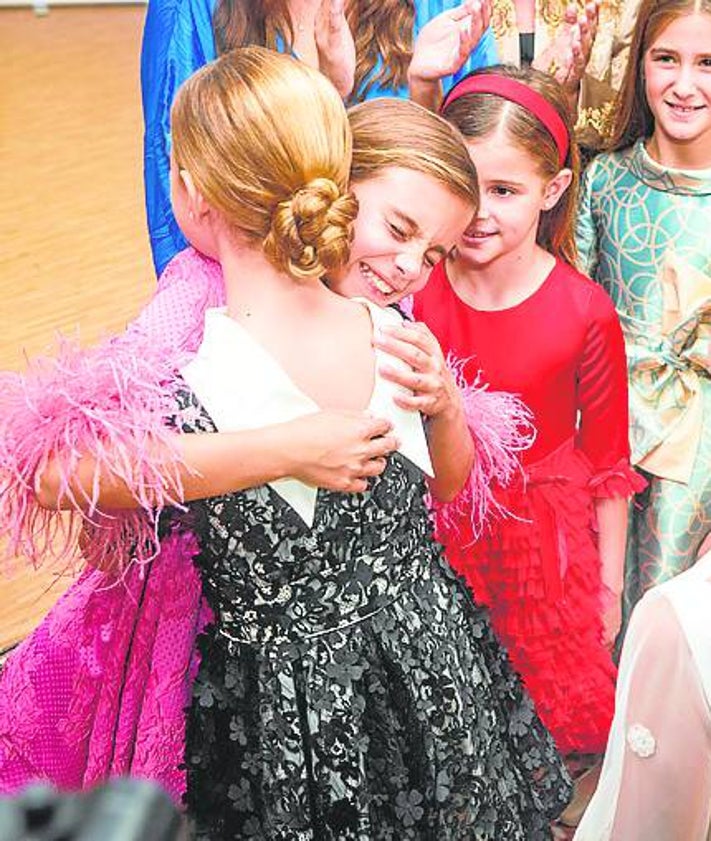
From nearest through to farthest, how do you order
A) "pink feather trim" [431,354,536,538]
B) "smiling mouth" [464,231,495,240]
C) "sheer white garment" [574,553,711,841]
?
"sheer white garment" [574,553,711,841]
"pink feather trim" [431,354,536,538]
"smiling mouth" [464,231,495,240]

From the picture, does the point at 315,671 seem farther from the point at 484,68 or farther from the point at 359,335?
the point at 484,68

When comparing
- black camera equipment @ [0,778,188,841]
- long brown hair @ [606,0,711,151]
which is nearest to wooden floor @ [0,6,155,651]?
long brown hair @ [606,0,711,151]

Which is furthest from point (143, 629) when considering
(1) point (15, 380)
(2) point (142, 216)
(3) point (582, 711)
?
(2) point (142, 216)

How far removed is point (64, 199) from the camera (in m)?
5.36

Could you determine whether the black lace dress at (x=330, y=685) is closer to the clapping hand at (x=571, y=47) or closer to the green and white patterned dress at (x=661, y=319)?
the green and white patterned dress at (x=661, y=319)

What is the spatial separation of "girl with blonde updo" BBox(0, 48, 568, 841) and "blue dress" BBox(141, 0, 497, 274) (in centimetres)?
53

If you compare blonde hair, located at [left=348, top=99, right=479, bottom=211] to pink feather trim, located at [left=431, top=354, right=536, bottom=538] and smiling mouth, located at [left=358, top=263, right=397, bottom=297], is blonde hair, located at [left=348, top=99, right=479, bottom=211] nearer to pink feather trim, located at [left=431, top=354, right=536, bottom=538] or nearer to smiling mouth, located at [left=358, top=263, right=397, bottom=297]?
smiling mouth, located at [left=358, top=263, right=397, bottom=297]

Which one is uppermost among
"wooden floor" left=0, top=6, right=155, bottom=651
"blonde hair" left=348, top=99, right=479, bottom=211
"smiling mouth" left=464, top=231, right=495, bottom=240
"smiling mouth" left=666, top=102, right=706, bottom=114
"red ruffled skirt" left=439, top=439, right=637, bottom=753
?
"blonde hair" left=348, top=99, right=479, bottom=211

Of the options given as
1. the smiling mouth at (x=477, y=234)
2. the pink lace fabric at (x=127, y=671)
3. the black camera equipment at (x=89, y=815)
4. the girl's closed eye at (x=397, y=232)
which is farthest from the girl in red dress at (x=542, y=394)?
the black camera equipment at (x=89, y=815)

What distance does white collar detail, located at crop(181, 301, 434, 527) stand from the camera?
1.23 meters

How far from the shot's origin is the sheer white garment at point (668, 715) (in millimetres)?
1121

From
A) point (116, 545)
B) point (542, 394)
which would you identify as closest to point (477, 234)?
point (542, 394)

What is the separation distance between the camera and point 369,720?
132 centimetres

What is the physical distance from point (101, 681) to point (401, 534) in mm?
430
